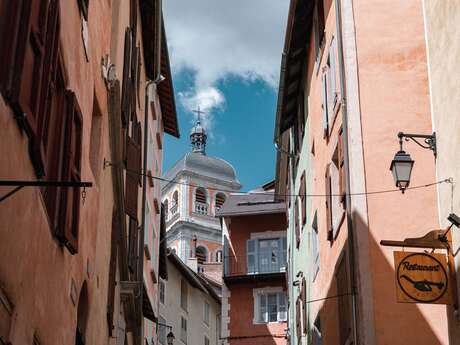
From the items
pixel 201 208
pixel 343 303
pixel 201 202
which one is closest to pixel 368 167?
pixel 343 303

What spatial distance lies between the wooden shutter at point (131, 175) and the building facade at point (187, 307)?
23157mm

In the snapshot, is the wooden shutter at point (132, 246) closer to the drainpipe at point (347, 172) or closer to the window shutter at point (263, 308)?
the drainpipe at point (347, 172)

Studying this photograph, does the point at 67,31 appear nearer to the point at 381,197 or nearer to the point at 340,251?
the point at 381,197

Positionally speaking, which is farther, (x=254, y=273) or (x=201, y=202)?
(x=201, y=202)

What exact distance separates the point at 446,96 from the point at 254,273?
27936 mm

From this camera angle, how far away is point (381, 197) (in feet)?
54.6

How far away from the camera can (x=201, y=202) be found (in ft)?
343

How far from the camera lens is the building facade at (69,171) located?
7.96 m

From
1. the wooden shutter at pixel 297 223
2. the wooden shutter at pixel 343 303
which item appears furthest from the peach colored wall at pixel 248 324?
the wooden shutter at pixel 343 303

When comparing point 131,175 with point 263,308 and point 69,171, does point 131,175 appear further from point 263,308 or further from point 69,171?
point 263,308

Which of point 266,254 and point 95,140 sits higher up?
point 266,254

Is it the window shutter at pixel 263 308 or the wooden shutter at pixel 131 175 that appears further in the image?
the window shutter at pixel 263 308

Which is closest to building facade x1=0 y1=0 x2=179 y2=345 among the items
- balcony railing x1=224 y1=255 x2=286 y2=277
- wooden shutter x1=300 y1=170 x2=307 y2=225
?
wooden shutter x1=300 y1=170 x2=307 y2=225

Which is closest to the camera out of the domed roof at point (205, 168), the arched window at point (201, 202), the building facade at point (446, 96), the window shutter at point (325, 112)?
the building facade at point (446, 96)
